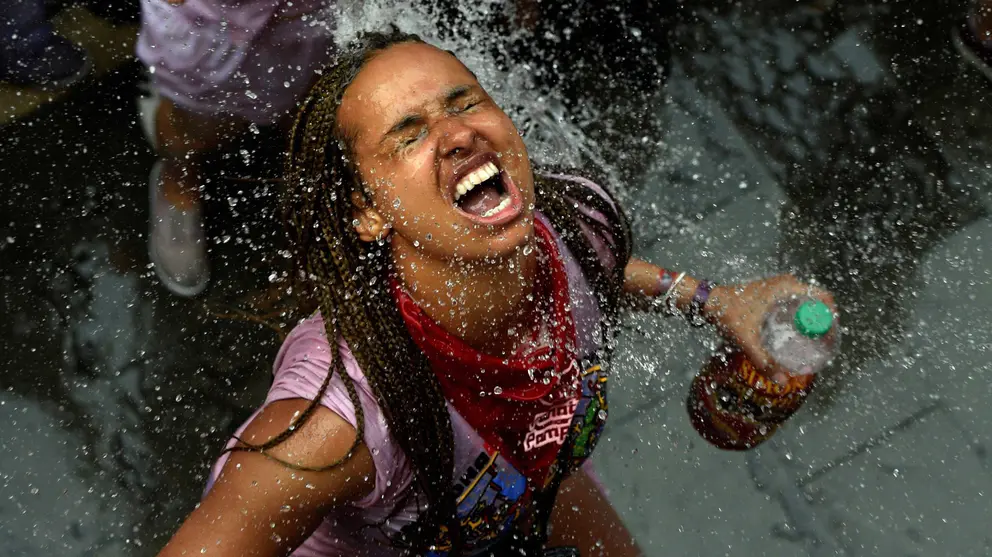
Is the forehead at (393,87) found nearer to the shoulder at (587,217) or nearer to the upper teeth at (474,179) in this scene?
the upper teeth at (474,179)

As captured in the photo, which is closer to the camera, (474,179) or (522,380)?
(474,179)

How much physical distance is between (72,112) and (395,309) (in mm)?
2962

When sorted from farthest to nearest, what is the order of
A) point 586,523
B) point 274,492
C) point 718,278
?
1. point 718,278
2. point 586,523
3. point 274,492

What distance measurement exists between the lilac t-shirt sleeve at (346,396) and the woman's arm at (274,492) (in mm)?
23

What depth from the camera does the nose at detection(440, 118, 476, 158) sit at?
6.41 ft

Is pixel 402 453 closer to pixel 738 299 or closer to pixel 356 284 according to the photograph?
pixel 356 284

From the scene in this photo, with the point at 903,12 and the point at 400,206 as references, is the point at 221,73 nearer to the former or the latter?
the point at 400,206

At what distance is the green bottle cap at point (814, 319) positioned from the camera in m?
2.24

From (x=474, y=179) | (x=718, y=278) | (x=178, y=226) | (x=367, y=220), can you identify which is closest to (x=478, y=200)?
(x=474, y=179)

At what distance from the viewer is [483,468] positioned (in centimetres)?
210

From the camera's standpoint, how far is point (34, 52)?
13.6 feet

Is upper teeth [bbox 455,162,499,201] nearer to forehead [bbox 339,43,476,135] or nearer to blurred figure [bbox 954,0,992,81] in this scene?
forehead [bbox 339,43,476,135]

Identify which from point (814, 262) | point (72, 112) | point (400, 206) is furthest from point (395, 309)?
point (72, 112)

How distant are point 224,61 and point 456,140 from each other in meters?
1.43
